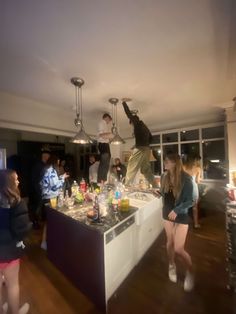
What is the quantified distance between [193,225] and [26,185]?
429 cm

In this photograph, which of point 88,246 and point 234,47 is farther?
point 88,246

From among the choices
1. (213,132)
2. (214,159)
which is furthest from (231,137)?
(214,159)

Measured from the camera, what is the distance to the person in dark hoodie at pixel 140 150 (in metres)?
2.37

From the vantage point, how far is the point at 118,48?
1517mm

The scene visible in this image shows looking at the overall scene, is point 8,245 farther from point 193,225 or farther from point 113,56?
point 193,225

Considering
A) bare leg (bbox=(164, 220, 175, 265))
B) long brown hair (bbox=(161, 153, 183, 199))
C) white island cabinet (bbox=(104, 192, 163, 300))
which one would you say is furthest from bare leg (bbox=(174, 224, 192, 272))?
white island cabinet (bbox=(104, 192, 163, 300))

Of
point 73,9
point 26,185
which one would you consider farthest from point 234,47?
point 26,185

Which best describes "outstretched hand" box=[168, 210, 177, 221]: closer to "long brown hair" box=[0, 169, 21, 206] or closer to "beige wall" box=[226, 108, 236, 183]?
"long brown hair" box=[0, 169, 21, 206]

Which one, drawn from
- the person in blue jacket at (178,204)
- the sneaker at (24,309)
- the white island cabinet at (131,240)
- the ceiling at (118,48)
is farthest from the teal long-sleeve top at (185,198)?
the sneaker at (24,309)

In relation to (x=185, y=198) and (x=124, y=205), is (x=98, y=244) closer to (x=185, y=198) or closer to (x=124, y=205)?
(x=124, y=205)

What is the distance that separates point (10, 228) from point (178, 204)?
1566 mm

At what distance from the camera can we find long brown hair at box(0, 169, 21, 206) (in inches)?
49.9

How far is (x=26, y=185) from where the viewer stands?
4.50 meters

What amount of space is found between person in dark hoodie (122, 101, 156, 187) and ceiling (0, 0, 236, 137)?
492 mm
